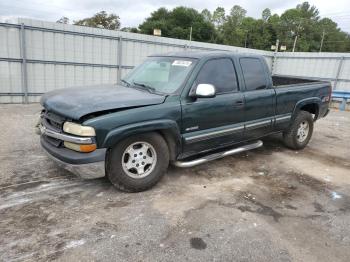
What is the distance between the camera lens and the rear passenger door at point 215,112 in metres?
4.14

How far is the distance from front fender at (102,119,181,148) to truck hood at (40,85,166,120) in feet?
0.84

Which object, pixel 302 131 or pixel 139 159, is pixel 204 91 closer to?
pixel 139 159

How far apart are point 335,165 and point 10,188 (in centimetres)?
531

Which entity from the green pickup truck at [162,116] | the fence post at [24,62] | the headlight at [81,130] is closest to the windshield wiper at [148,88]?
the green pickup truck at [162,116]

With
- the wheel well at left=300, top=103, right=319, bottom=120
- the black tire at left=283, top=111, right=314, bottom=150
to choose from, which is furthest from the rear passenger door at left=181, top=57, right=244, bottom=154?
the wheel well at left=300, top=103, right=319, bottom=120

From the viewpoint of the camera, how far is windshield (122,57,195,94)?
4.22 metres

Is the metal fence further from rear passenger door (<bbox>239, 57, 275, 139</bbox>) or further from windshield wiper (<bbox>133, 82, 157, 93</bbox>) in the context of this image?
rear passenger door (<bbox>239, 57, 275, 139</bbox>)

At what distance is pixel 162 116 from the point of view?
3809mm

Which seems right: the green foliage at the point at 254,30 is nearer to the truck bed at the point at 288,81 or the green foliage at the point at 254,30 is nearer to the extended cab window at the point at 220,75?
the truck bed at the point at 288,81

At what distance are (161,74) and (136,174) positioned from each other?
1.59 metres

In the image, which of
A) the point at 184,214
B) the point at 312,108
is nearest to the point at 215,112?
the point at 184,214

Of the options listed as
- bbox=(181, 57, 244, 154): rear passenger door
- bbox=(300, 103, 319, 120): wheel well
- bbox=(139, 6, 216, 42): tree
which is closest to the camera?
bbox=(181, 57, 244, 154): rear passenger door

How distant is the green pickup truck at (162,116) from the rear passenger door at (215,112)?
1 cm

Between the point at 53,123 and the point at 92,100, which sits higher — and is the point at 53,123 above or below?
below
